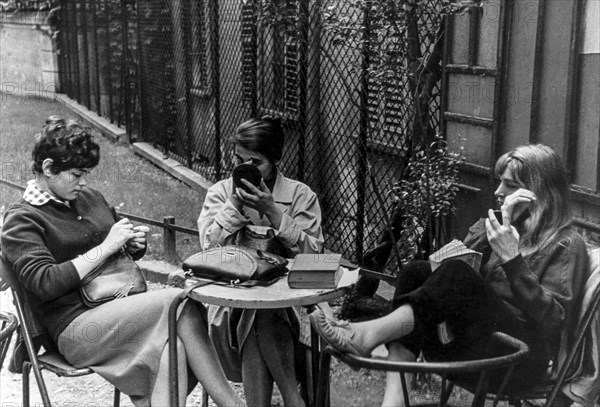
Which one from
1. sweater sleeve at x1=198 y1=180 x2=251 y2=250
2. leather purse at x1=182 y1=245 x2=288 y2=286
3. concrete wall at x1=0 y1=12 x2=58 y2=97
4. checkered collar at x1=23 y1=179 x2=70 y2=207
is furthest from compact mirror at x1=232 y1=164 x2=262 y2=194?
concrete wall at x1=0 y1=12 x2=58 y2=97

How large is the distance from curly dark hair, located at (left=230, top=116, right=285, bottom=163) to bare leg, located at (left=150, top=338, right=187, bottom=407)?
1220 mm

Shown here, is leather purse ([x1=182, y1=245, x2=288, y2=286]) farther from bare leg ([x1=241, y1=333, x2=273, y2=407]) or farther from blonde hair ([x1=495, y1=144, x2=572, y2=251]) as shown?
blonde hair ([x1=495, y1=144, x2=572, y2=251])

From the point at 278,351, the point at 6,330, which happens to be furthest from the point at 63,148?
the point at 278,351

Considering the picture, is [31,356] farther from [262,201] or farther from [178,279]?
[262,201]

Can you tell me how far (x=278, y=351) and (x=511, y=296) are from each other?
45.1 inches

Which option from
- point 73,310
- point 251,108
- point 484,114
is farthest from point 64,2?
point 73,310

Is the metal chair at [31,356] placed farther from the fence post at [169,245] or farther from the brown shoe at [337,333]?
the fence post at [169,245]

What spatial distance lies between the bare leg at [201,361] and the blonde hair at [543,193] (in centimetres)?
143

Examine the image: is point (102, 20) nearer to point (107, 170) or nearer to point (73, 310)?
point (107, 170)

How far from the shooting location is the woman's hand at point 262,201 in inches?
169

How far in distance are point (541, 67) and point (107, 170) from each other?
823 cm

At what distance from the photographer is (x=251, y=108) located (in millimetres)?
9094

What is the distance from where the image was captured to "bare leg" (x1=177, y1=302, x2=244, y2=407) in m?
3.76

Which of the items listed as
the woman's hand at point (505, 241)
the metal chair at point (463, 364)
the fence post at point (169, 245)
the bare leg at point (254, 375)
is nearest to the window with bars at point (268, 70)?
the fence post at point (169, 245)
